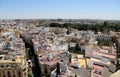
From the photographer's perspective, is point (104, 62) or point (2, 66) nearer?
point (2, 66)

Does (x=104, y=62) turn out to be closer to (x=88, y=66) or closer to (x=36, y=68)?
(x=88, y=66)

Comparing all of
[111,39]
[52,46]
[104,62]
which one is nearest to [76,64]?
[104,62]

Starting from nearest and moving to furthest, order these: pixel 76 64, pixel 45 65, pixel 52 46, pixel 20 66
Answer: pixel 20 66, pixel 76 64, pixel 45 65, pixel 52 46

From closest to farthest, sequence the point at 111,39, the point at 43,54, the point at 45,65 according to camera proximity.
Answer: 1. the point at 45,65
2. the point at 43,54
3. the point at 111,39

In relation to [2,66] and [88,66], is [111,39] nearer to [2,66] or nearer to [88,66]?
[88,66]

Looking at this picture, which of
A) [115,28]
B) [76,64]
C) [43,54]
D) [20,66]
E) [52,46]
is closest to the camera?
[20,66]

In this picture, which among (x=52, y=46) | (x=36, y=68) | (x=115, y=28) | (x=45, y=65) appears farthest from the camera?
(x=115, y=28)

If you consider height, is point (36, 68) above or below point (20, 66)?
below

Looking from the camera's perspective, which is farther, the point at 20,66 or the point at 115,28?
the point at 115,28

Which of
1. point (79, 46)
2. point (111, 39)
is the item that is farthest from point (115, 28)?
point (79, 46)
